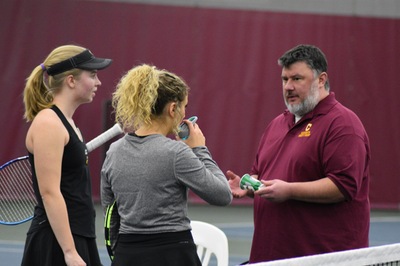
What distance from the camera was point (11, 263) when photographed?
880 cm

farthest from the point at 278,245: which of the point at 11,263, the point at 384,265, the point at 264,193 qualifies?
the point at 11,263

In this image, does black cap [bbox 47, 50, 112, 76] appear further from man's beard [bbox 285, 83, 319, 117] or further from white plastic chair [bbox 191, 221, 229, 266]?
white plastic chair [bbox 191, 221, 229, 266]

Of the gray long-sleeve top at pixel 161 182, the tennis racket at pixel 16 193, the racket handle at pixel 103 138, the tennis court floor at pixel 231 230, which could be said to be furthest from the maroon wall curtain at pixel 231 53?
the gray long-sleeve top at pixel 161 182

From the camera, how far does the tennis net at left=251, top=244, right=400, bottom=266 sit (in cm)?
327

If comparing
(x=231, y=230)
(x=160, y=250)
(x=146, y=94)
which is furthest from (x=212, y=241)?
(x=231, y=230)

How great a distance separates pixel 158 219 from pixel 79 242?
53 centimetres

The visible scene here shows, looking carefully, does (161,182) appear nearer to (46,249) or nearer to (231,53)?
(46,249)

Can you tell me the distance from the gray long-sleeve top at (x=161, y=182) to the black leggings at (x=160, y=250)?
0.03 meters

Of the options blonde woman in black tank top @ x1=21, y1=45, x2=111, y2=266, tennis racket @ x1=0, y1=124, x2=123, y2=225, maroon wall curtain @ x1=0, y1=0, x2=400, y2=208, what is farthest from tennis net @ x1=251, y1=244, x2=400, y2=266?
maroon wall curtain @ x1=0, y1=0, x2=400, y2=208

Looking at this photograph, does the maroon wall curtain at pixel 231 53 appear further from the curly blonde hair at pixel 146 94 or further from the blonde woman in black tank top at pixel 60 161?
the curly blonde hair at pixel 146 94

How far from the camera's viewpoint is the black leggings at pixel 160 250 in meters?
3.58

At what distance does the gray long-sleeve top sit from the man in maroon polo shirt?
628 millimetres

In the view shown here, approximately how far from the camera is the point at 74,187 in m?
3.92

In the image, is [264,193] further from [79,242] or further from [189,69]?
[189,69]
